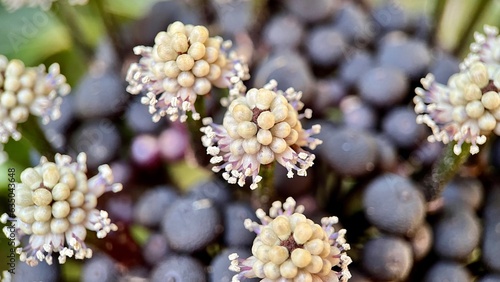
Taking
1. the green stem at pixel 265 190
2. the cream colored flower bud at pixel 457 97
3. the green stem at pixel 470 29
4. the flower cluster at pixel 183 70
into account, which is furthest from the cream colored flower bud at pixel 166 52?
the green stem at pixel 470 29

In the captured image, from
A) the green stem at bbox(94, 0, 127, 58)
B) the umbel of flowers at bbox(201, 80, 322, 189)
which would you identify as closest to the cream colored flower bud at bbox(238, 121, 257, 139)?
the umbel of flowers at bbox(201, 80, 322, 189)

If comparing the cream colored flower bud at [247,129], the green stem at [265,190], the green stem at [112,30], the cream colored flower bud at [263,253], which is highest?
the green stem at [112,30]

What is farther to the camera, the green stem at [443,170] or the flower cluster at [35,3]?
the flower cluster at [35,3]

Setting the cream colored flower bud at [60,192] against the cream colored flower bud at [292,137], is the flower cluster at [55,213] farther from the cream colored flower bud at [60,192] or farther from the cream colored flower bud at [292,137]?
the cream colored flower bud at [292,137]

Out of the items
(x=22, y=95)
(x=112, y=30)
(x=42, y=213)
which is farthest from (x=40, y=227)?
(x=112, y=30)

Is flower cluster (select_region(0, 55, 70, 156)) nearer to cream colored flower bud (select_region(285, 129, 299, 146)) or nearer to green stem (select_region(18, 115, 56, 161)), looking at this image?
green stem (select_region(18, 115, 56, 161))

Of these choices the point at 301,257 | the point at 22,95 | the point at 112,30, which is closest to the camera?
the point at 301,257

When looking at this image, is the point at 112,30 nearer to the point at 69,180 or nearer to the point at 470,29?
the point at 69,180
